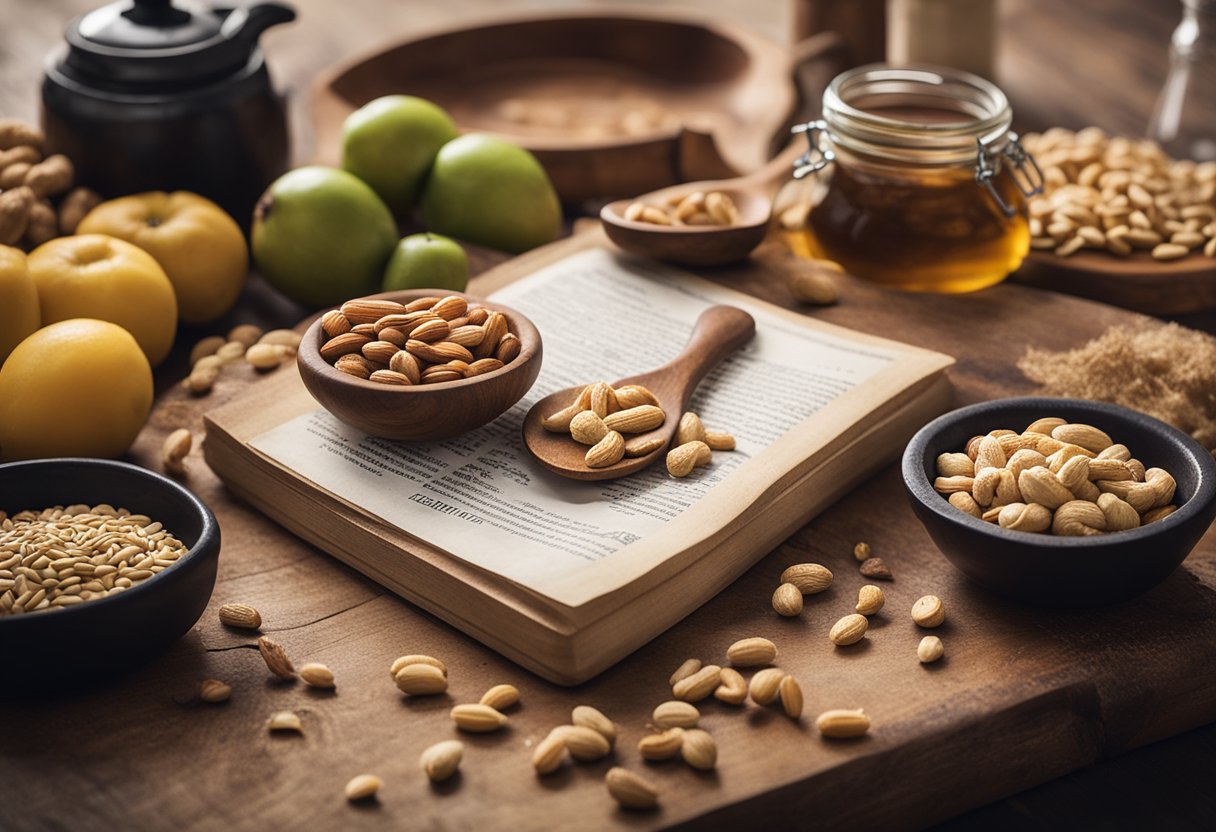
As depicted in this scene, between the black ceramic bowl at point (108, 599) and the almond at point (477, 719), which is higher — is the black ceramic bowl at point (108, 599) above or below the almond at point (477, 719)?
above

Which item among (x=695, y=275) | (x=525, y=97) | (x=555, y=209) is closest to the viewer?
(x=695, y=275)

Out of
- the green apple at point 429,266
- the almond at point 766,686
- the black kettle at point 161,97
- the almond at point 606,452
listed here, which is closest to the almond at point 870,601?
the almond at point 766,686

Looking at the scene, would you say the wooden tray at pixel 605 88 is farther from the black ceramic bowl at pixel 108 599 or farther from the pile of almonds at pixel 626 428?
the black ceramic bowl at pixel 108 599

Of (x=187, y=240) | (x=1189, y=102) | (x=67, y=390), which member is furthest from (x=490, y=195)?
(x=1189, y=102)

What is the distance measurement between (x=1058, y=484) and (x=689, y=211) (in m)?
0.59

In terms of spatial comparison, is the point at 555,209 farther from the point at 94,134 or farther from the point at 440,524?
the point at 440,524

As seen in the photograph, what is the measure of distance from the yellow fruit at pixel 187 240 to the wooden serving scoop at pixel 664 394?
442 millimetres

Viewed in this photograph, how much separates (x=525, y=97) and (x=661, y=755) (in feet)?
4.23

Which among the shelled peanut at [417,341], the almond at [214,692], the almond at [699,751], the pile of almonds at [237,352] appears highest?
the shelled peanut at [417,341]

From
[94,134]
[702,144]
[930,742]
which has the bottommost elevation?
[930,742]

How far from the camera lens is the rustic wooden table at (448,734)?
792mm

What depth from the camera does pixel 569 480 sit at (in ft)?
3.43

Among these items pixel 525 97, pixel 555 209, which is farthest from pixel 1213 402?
pixel 525 97

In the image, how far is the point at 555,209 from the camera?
1506 millimetres
